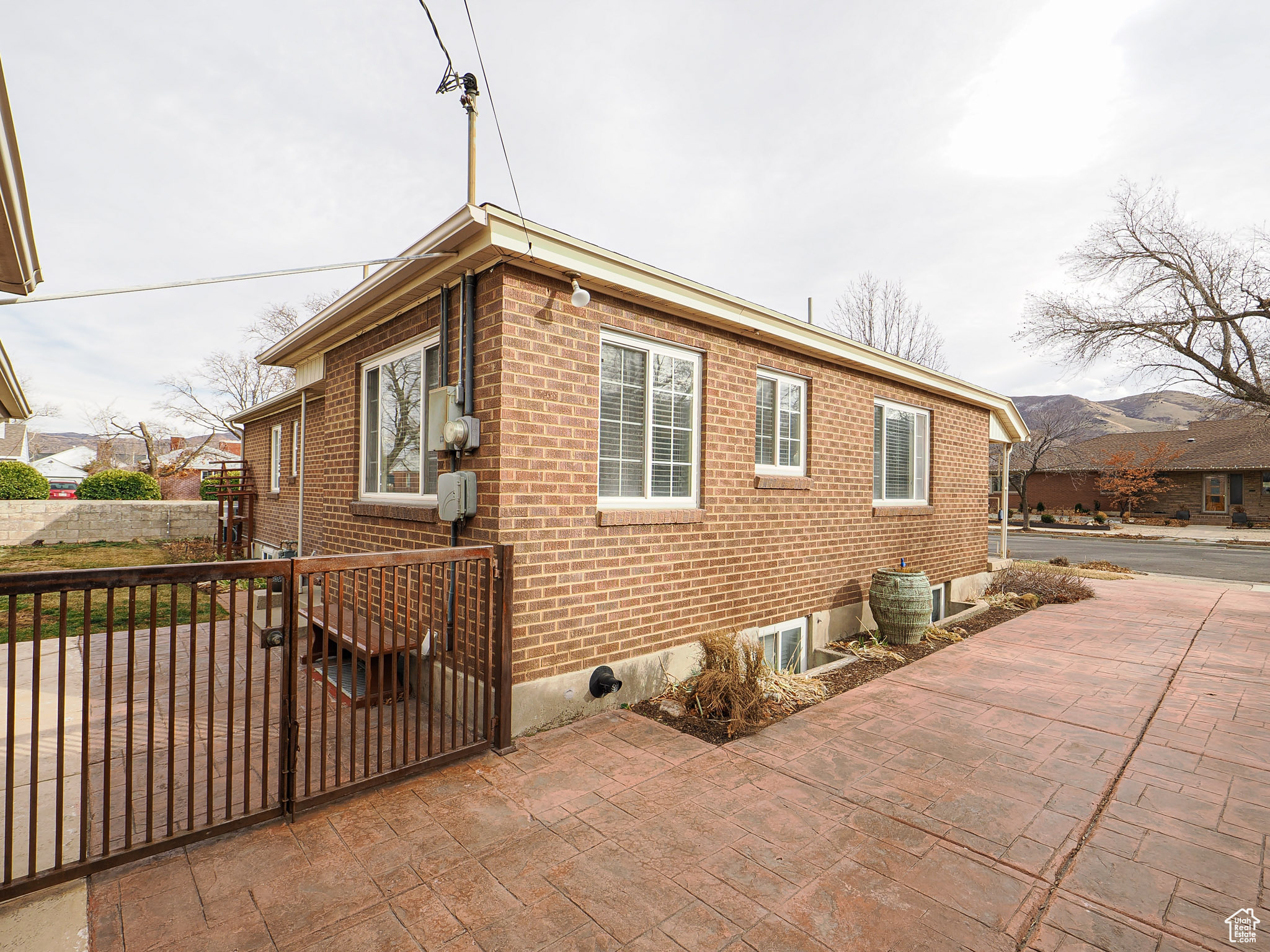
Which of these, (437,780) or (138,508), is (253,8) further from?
(138,508)

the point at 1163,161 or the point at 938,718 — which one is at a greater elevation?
the point at 1163,161

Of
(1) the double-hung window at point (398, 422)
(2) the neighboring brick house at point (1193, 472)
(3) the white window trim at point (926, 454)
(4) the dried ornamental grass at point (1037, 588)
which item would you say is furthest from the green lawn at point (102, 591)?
(2) the neighboring brick house at point (1193, 472)

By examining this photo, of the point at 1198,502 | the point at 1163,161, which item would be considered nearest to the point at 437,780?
the point at 1163,161

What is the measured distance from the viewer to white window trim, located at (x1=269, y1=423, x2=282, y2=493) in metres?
11.4

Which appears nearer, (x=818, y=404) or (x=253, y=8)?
(x=253, y=8)

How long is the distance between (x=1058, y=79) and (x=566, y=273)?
20.1 ft

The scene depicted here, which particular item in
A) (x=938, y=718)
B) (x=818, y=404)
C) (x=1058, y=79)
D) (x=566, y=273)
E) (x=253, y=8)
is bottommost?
(x=938, y=718)

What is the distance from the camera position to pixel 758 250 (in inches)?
514

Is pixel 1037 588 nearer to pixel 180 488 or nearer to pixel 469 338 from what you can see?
pixel 469 338

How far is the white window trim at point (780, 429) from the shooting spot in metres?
5.88

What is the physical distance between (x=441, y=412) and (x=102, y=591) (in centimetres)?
848

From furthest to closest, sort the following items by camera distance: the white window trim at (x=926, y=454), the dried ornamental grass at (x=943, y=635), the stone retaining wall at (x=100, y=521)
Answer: the stone retaining wall at (x=100, y=521), the white window trim at (x=926, y=454), the dried ornamental grass at (x=943, y=635)

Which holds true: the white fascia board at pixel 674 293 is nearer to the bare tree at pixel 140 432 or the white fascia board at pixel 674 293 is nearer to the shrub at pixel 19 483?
the shrub at pixel 19 483

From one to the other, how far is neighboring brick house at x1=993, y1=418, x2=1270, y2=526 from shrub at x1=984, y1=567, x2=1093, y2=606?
25053 mm
